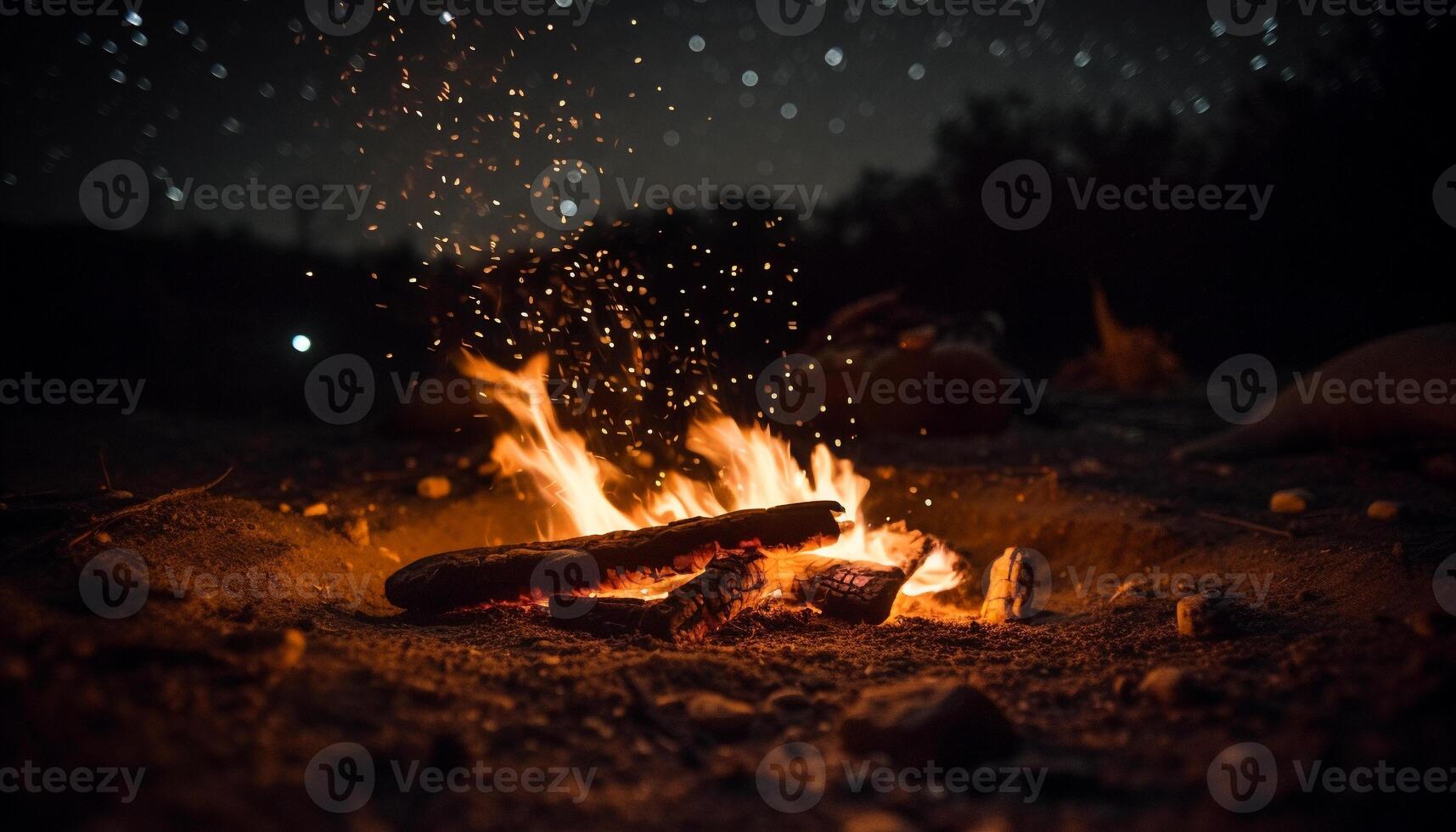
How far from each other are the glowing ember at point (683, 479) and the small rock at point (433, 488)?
2.93 ft

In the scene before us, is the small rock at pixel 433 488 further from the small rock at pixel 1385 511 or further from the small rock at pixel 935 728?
the small rock at pixel 1385 511

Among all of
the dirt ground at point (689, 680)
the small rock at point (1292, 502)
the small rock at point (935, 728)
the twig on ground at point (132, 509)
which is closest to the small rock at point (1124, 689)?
the dirt ground at point (689, 680)

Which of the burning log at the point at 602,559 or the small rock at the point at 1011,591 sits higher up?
the burning log at the point at 602,559

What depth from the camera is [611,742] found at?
7.48 ft

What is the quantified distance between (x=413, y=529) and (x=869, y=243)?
1576 cm

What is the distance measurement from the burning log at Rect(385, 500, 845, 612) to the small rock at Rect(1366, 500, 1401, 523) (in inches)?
116

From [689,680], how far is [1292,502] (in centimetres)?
413

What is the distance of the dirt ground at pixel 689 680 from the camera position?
1.83 metres

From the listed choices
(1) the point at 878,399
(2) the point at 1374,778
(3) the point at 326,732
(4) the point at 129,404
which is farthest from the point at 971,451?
(4) the point at 129,404

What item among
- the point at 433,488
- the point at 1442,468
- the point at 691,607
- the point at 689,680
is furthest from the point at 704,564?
the point at 1442,468

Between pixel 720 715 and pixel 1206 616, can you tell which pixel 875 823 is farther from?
pixel 1206 616

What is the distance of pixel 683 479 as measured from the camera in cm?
519

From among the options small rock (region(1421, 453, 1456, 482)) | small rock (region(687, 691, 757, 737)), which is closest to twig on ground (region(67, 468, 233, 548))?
small rock (region(687, 691, 757, 737))

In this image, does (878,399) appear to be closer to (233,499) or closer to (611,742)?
(233,499)
